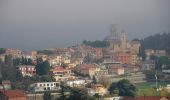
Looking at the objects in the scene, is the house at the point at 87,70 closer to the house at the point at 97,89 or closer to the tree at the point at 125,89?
the house at the point at 97,89

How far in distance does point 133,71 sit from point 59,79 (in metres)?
5.50

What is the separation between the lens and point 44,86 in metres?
16.0

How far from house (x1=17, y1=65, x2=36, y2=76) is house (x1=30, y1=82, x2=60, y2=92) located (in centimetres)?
228

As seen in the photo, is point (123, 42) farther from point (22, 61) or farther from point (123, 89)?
point (123, 89)

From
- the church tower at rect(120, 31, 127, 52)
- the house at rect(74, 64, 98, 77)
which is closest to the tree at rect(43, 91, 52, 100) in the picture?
the house at rect(74, 64, 98, 77)

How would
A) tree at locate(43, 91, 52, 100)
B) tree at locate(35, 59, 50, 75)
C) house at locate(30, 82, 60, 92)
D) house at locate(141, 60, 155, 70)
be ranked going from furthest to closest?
1. house at locate(141, 60, 155, 70)
2. tree at locate(35, 59, 50, 75)
3. house at locate(30, 82, 60, 92)
4. tree at locate(43, 91, 52, 100)

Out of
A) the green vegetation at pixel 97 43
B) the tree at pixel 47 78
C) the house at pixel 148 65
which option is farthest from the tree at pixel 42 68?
the green vegetation at pixel 97 43

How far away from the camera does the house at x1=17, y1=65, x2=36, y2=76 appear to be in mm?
18750

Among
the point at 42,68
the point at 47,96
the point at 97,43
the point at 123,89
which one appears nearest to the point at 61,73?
the point at 42,68

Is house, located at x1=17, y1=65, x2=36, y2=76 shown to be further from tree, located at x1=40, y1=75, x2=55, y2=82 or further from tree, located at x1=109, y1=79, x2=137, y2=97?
tree, located at x1=109, y1=79, x2=137, y2=97

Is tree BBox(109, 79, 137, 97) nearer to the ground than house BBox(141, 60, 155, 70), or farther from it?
nearer to the ground

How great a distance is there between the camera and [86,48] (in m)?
29.6

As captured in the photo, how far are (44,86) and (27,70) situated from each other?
3.20 meters

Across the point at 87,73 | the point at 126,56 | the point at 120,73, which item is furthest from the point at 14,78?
the point at 126,56
